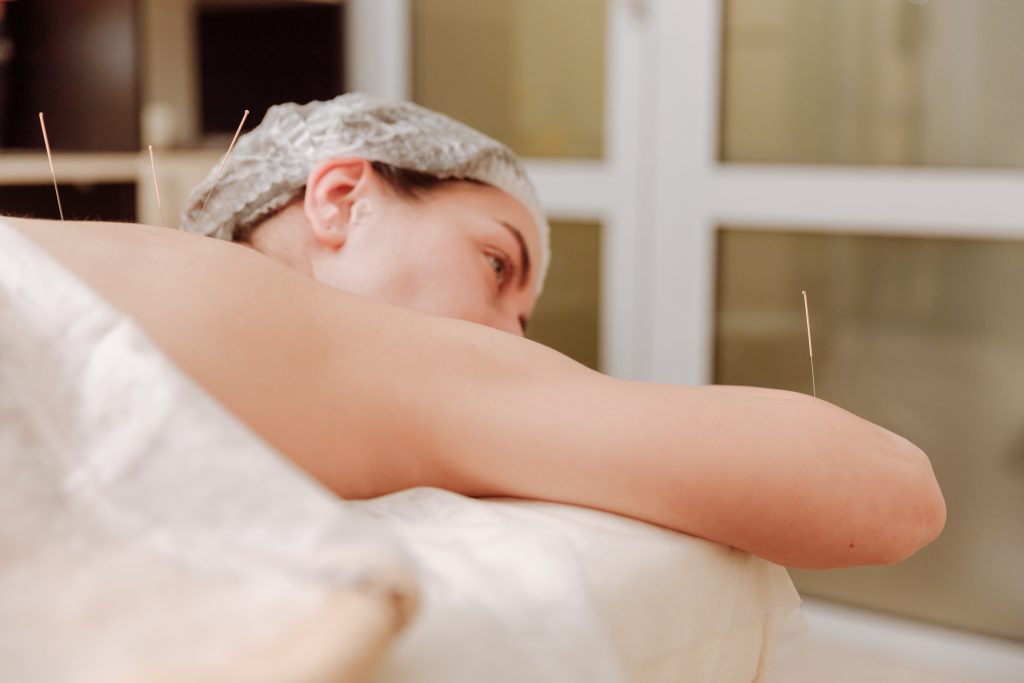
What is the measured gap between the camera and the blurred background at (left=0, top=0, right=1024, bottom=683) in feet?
6.58

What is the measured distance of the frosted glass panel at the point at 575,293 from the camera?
2.40m

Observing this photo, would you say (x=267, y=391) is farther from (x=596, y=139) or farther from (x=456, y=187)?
(x=596, y=139)

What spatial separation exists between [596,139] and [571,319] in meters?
0.41

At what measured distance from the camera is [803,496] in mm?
623

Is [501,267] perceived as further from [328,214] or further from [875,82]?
[875,82]

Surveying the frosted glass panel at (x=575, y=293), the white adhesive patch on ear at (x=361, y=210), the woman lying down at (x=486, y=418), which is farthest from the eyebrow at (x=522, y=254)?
the frosted glass panel at (x=575, y=293)

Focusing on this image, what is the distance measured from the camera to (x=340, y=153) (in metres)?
1.05

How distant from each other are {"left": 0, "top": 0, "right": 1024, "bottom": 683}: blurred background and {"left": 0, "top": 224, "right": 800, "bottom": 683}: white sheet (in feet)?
5.27

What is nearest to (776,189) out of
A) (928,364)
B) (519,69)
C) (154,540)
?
(928,364)

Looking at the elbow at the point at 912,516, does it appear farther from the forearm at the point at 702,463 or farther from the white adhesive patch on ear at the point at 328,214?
the white adhesive patch on ear at the point at 328,214

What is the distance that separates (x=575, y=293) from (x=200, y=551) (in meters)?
2.03

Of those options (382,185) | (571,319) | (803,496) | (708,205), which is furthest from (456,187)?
(571,319)

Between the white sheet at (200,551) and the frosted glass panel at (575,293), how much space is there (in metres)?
1.81

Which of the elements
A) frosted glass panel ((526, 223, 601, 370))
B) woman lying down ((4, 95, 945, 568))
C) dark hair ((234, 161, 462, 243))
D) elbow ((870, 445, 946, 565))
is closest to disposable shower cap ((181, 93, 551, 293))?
dark hair ((234, 161, 462, 243))
